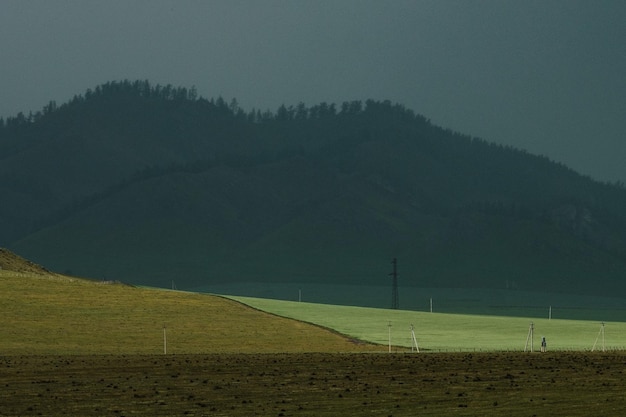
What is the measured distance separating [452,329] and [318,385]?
5349cm

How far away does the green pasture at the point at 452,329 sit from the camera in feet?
289

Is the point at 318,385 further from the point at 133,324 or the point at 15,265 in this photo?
the point at 15,265

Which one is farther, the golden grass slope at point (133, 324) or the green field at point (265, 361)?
the golden grass slope at point (133, 324)

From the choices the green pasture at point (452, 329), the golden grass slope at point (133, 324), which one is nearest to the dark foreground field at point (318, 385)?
the golden grass slope at point (133, 324)

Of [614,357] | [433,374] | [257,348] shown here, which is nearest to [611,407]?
[433,374]

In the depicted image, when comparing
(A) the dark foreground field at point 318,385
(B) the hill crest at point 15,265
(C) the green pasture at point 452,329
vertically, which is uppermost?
(B) the hill crest at point 15,265

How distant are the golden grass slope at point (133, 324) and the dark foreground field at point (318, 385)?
12748 mm

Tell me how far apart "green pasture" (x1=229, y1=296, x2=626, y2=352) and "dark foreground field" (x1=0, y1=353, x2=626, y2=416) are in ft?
58.4

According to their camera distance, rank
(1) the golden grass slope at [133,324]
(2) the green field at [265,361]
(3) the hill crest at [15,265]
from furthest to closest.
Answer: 1. (3) the hill crest at [15,265]
2. (1) the golden grass slope at [133,324]
3. (2) the green field at [265,361]

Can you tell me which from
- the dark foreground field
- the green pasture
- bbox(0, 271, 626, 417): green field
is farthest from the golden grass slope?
the dark foreground field

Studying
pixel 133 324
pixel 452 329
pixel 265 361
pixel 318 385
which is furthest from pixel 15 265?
pixel 318 385

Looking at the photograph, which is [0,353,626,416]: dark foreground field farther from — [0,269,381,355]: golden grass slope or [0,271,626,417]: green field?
[0,269,381,355]: golden grass slope

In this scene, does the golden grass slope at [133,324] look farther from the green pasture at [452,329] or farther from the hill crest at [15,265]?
the hill crest at [15,265]

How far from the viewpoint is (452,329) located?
105 m
